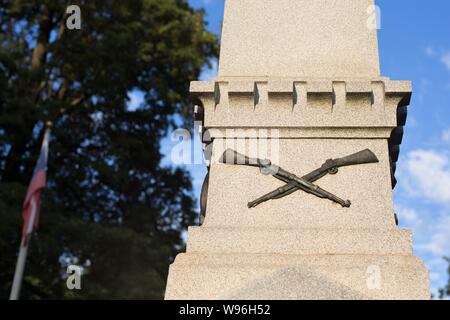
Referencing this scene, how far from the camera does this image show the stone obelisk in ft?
19.1

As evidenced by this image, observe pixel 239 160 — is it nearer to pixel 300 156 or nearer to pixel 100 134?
pixel 300 156

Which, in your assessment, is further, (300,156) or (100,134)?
(100,134)

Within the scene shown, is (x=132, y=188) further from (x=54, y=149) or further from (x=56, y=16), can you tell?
(x=56, y=16)

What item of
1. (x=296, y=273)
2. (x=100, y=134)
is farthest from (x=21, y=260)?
(x=296, y=273)

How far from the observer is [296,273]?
544 centimetres

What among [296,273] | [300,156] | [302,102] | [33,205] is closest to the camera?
[296,273]

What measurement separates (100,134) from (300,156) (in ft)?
49.9

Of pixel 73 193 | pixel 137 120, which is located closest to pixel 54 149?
pixel 73 193

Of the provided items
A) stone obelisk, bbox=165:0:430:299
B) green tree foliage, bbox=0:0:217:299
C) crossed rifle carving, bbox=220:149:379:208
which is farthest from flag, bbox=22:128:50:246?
crossed rifle carving, bbox=220:149:379:208

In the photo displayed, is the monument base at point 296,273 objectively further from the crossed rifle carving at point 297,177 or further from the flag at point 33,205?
the flag at point 33,205

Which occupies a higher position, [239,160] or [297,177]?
[239,160]

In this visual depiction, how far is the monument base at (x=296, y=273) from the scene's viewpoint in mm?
5699

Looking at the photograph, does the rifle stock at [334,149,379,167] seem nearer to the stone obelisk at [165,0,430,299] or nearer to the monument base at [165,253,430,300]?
the stone obelisk at [165,0,430,299]

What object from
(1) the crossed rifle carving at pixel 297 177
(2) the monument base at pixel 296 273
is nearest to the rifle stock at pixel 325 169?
A: (1) the crossed rifle carving at pixel 297 177
